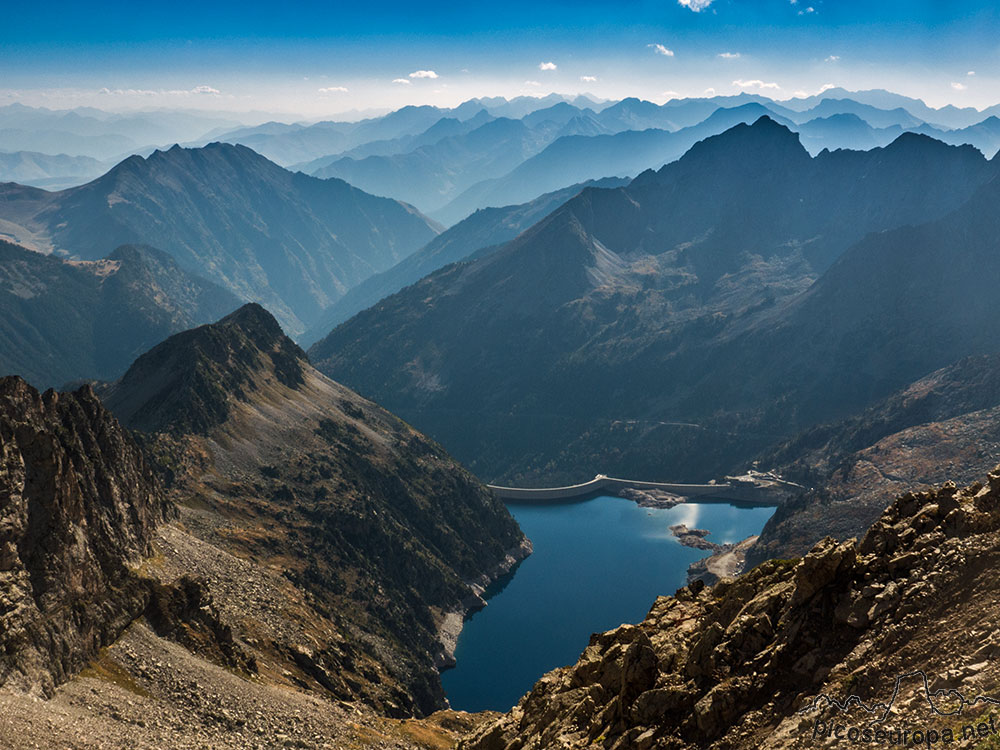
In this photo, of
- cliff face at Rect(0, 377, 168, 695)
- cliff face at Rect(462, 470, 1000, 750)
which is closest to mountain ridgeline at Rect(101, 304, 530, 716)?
cliff face at Rect(0, 377, 168, 695)

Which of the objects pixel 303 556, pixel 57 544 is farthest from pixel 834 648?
pixel 303 556

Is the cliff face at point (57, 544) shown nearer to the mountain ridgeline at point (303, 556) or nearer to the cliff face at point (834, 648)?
the mountain ridgeline at point (303, 556)

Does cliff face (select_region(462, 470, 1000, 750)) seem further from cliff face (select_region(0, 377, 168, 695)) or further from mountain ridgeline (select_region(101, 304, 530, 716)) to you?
mountain ridgeline (select_region(101, 304, 530, 716))

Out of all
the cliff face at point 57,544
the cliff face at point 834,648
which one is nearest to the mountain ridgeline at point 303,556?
the cliff face at point 57,544

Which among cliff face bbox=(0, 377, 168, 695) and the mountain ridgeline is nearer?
cliff face bbox=(0, 377, 168, 695)

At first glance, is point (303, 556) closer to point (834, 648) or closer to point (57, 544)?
point (57, 544)

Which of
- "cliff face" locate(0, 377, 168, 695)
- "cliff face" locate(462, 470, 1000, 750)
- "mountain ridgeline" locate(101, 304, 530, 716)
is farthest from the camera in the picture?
"mountain ridgeline" locate(101, 304, 530, 716)

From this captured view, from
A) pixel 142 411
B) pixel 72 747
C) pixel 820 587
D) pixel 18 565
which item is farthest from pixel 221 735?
pixel 142 411
